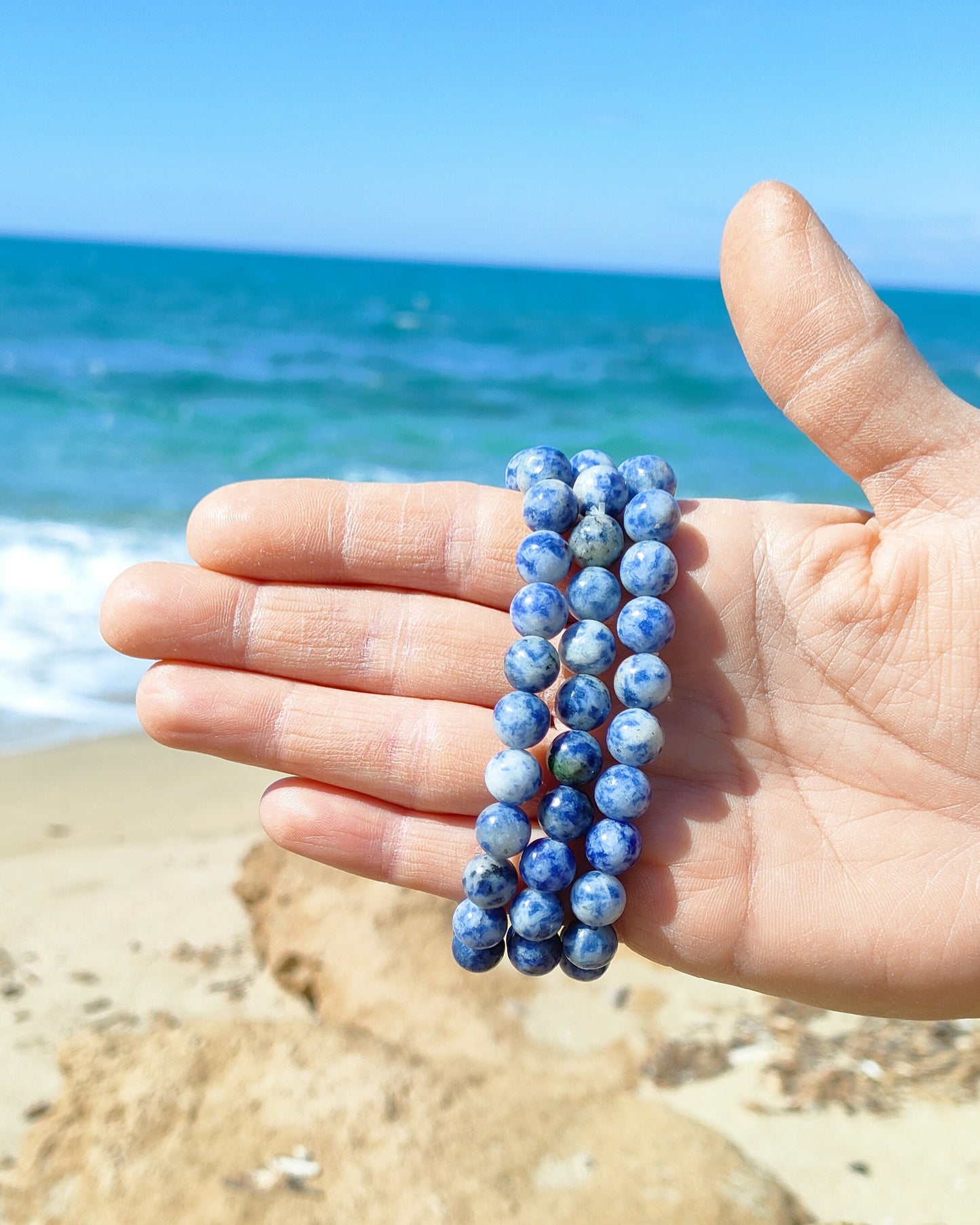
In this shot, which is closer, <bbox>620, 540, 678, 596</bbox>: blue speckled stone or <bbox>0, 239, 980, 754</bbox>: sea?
<bbox>620, 540, 678, 596</bbox>: blue speckled stone

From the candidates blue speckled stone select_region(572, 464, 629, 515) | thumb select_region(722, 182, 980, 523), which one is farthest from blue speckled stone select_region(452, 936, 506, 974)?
thumb select_region(722, 182, 980, 523)

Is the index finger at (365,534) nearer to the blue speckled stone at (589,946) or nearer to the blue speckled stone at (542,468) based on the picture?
the blue speckled stone at (542,468)

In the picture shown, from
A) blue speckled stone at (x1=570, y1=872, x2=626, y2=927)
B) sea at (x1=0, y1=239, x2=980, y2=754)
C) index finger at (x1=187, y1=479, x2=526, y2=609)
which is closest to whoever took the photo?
blue speckled stone at (x1=570, y1=872, x2=626, y2=927)

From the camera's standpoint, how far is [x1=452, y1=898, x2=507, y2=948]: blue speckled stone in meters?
1.79

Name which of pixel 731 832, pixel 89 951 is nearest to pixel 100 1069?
pixel 89 951

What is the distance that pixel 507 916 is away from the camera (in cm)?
184

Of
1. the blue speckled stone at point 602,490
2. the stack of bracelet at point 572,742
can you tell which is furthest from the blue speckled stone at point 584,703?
the blue speckled stone at point 602,490

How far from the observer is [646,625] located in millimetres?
1824

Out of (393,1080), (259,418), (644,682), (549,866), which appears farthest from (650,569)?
(259,418)

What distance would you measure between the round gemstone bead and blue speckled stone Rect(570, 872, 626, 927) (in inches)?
4.8

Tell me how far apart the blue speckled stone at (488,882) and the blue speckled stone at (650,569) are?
0.56 metres

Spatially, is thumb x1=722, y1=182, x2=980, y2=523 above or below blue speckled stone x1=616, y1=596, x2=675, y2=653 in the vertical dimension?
above

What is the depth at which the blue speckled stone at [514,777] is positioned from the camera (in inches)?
69.8

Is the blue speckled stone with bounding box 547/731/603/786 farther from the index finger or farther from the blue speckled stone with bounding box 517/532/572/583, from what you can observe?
the index finger
